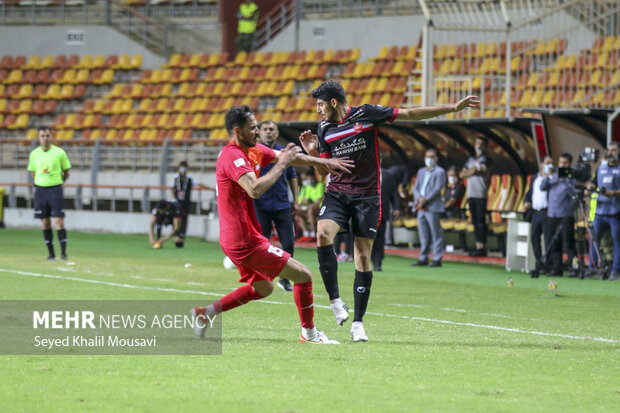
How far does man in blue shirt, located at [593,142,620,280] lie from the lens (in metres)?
15.5

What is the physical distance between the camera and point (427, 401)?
580cm

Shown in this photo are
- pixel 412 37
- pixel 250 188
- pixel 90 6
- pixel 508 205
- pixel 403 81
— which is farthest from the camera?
pixel 90 6

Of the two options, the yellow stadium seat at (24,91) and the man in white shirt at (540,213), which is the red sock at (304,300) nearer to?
the man in white shirt at (540,213)

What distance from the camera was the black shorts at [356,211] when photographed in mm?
8508

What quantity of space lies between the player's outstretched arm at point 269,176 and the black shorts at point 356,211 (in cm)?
122

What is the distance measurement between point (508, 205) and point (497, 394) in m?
14.6

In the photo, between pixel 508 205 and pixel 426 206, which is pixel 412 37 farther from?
pixel 426 206

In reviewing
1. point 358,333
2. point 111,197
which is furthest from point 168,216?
point 358,333

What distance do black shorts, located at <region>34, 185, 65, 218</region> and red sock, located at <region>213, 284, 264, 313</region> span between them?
29.9 ft

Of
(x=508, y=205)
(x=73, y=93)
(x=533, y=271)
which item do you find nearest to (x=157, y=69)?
(x=73, y=93)

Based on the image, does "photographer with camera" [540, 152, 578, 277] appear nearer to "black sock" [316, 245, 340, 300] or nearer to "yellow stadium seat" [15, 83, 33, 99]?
"black sock" [316, 245, 340, 300]

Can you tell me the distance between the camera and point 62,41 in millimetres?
35750

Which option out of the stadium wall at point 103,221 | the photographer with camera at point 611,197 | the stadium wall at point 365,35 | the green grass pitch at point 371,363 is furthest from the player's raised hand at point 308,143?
the stadium wall at point 365,35

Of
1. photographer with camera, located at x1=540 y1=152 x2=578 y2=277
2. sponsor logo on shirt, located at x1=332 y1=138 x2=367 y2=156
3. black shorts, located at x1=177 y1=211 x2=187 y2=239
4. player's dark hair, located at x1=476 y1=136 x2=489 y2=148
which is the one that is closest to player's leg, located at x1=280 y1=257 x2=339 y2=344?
sponsor logo on shirt, located at x1=332 y1=138 x2=367 y2=156
